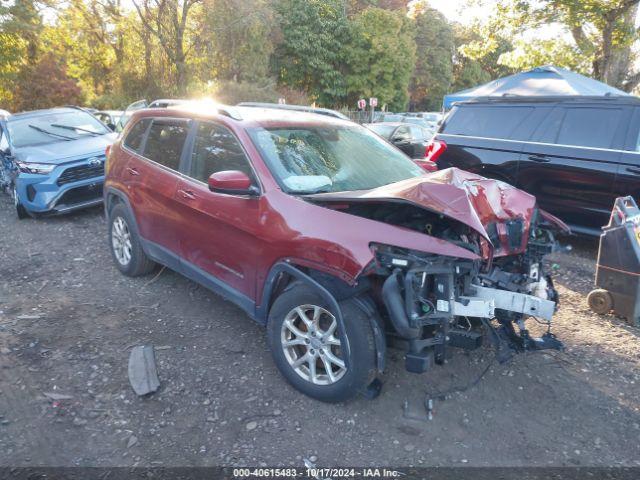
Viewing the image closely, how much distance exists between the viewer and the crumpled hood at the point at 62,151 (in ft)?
24.7

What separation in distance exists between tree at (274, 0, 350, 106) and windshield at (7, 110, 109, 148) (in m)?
20.4

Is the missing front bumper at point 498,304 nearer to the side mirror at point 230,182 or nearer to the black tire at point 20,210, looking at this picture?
the side mirror at point 230,182

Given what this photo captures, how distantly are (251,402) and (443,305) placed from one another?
1424 millimetres

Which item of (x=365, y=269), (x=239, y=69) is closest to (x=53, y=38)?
(x=239, y=69)

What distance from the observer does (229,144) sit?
12.7ft

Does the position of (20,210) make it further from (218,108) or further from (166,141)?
(218,108)

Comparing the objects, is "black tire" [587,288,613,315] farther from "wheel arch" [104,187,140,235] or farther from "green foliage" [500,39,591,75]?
"green foliage" [500,39,591,75]

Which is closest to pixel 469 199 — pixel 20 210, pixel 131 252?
pixel 131 252

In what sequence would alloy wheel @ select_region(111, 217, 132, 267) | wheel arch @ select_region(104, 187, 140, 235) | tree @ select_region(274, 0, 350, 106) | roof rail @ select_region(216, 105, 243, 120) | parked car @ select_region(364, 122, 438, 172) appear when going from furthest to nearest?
tree @ select_region(274, 0, 350, 106) → parked car @ select_region(364, 122, 438, 172) → alloy wheel @ select_region(111, 217, 132, 267) → wheel arch @ select_region(104, 187, 140, 235) → roof rail @ select_region(216, 105, 243, 120)

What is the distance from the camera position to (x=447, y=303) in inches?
111

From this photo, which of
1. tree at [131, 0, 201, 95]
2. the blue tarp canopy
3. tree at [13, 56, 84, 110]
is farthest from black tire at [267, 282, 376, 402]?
tree at [13, 56, 84, 110]

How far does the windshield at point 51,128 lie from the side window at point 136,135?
Answer: 3.84m

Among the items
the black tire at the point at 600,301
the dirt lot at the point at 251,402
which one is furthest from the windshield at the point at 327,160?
the black tire at the point at 600,301

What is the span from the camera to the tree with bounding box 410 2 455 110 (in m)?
39.6
